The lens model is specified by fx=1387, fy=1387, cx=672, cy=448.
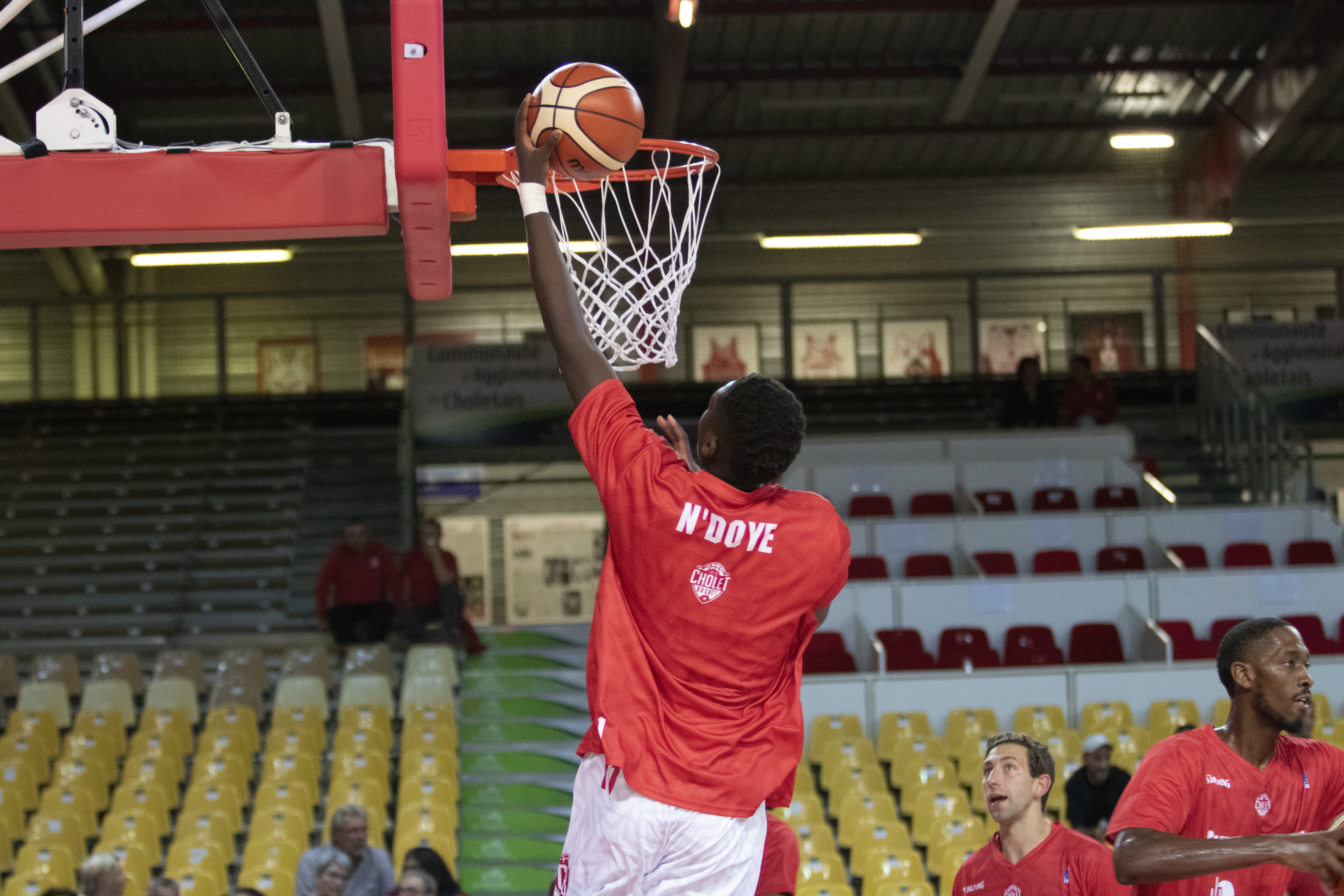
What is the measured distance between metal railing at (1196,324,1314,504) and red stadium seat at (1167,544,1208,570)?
220 centimetres

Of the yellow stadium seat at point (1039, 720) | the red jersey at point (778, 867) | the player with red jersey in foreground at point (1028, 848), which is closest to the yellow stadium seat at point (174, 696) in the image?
the yellow stadium seat at point (1039, 720)

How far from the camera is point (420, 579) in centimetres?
1253

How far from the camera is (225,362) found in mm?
19469

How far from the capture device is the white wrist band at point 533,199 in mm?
2531

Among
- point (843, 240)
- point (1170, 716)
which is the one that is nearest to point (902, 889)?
point (1170, 716)

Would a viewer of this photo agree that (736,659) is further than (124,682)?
No

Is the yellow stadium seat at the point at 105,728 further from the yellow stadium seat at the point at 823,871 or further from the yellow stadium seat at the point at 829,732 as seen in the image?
the yellow stadium seat at the point at 823,871

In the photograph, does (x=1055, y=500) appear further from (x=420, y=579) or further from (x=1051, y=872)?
(x=1051, y=872)

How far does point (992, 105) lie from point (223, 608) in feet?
37.0

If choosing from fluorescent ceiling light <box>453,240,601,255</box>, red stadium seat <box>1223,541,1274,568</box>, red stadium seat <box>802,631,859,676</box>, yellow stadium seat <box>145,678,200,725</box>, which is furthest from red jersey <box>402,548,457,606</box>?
red stadium seat <box>1223,541,1274,568</box>

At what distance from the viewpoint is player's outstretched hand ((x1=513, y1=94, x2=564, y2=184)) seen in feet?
8.56

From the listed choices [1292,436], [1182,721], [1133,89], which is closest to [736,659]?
[1182,721]

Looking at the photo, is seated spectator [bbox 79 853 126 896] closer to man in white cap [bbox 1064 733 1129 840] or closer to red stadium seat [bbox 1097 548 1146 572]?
man in white cap [bbox 1064 733 1129 840]

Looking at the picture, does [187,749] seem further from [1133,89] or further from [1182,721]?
[1133,89]
